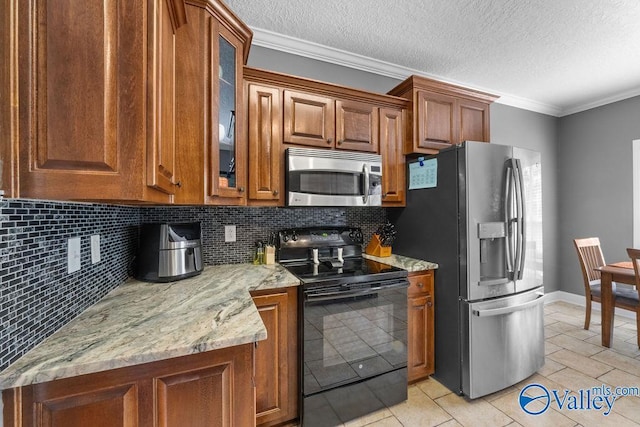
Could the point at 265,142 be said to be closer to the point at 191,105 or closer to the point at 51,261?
the point at 191,105

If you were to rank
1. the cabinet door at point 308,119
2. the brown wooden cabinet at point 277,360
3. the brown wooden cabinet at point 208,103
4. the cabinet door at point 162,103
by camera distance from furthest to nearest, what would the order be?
1. the cabinet door at point 308,119
2. the brown wooden cabinet at point 277,360
3. the brown wooden cabinet at point 208,103
4. the cabinet door at point 162,103

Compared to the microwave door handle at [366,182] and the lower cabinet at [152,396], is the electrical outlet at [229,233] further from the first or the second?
the lower cabinet at [152,396]

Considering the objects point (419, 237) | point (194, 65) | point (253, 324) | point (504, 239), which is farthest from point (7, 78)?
point (504, 239)

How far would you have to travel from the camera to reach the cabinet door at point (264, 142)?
1854mm

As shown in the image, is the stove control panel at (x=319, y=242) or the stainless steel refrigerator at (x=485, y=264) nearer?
the stainless steel refrigerator at (x=485, y=264)

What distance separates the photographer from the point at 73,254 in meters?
1.08

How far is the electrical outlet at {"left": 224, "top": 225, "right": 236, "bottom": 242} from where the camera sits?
2123 mm

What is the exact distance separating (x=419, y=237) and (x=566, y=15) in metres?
1.95

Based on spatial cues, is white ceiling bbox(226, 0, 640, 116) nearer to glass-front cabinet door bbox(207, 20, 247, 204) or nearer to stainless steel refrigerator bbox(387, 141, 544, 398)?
glass-front cabinet door bbox(207, 20, 247, 204)

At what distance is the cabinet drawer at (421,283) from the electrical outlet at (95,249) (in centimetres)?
189

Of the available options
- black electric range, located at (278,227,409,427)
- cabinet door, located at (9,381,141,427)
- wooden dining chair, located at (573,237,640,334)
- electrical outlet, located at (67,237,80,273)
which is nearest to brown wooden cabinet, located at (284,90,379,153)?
black electric range, located at (278,227,409,427)

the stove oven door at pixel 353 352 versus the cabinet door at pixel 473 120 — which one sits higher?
the cabinet door at pixel 473 120

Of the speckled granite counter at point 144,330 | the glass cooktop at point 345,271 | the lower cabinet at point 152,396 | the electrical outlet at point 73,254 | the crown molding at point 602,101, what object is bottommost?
the lower cabinet at point 152,396

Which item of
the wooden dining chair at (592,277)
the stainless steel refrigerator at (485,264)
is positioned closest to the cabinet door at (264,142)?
the stainless steel refrigerator at (485,264)
